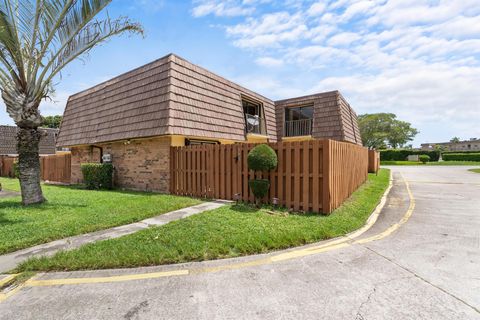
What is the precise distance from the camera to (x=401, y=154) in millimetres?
50688

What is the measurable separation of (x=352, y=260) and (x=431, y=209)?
5516 millimetres

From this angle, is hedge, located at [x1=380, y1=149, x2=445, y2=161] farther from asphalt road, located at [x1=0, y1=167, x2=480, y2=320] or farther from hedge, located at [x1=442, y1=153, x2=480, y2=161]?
asphalt road, located at [x1=0, y1=167, x2=480, y2=320]

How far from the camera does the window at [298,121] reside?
1816cm

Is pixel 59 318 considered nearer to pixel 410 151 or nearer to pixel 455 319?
pixel 455 319

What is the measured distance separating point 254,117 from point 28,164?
38.4ft

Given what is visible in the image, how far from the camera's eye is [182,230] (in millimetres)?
5078

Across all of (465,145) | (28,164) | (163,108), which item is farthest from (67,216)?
(465,145)

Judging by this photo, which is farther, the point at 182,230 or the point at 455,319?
the point at 182,230

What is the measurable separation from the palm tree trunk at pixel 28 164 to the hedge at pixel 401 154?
5526 cm

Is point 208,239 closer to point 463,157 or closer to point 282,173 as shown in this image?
point 282,173

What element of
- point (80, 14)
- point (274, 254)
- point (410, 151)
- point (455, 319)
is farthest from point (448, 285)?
point (410, 151)

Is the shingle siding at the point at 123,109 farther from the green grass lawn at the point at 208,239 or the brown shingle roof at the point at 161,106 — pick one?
the green grass lawn at the point at 208,239

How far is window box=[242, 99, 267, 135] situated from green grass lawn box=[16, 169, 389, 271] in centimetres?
994

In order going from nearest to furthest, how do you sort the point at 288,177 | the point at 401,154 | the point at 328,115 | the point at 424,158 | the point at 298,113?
the point at 288,177 < the point at 328,115 < the point at 298,113 < the point at 424,158 < the point at 401,154
